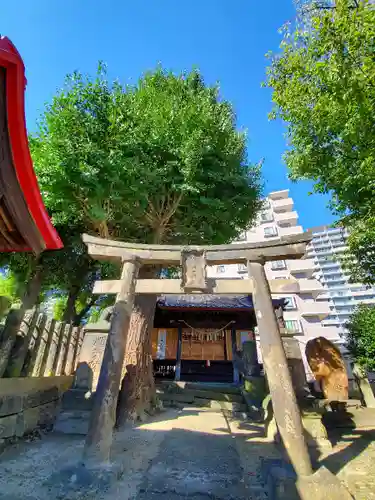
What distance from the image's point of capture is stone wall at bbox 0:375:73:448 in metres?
4.41

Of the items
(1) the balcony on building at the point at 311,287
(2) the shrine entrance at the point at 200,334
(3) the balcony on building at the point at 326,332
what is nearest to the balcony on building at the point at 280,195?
(1) the balcony on building at the point at 311,287

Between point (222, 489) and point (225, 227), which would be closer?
point (222, 489)

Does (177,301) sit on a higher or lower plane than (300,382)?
higher

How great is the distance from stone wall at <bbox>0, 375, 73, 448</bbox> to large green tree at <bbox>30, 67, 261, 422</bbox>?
6.06ft

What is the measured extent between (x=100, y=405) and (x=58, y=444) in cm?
224

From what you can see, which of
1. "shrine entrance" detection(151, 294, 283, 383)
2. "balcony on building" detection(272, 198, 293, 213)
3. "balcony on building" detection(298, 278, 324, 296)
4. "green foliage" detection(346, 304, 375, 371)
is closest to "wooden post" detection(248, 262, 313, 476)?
"green foliage" detection(346, 304, 375, 371)

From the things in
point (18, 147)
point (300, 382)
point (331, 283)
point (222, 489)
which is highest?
point (331, 283)

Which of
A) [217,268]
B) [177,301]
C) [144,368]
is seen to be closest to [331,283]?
[217,268]

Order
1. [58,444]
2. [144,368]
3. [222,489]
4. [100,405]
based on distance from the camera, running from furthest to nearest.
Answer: [144,368] → [58,444] → [100,405] → [222,489]

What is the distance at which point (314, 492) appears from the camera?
9.32 feet

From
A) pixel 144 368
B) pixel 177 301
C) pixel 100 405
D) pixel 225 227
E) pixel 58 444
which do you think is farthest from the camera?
pixel 177 301

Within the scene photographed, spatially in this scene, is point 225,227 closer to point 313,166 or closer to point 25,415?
point 313,166

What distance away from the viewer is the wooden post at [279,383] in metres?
3.31

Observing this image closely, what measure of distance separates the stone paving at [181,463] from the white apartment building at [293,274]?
54.3 ft
